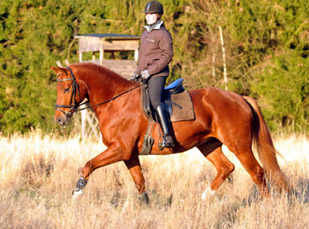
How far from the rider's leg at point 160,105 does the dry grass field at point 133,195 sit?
2.63 ft

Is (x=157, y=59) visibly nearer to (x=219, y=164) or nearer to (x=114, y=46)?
(x=219, y=164)

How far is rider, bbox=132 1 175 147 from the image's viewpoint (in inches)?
278

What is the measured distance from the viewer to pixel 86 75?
7.23 m

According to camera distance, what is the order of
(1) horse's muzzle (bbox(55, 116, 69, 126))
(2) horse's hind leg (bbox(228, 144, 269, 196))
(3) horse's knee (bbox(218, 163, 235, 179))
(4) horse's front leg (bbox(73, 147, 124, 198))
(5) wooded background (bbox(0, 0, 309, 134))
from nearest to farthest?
(4) horse's front leg (bbox(73, 147, 124, 198)) → (1) horse's muzzle (bbox(55, 116, 69, 126)) → (2) horse's hind leg (bbox(228, 144, 269, 196)) → (3) horse's knee (bbox(218, 163, 235, 179)) → (5) wooded background (bbox(0, 0, 309, 134))

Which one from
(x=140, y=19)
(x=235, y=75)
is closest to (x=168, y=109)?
(x=235, y=75)

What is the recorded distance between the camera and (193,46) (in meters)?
23.8

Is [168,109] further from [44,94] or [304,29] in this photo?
[44,94]

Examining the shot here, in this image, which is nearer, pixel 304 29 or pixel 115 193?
pixel 115 193

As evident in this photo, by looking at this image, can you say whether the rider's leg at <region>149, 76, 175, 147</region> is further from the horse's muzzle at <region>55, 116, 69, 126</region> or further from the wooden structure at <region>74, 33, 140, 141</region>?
the wooden structure at <region>74, 33, 140, 141</region>

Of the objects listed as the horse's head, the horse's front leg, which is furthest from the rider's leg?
the horse's head

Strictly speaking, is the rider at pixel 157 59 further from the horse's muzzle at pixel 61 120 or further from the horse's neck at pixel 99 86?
the horse's muzzle at pixel 61 120

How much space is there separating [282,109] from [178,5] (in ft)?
22.6

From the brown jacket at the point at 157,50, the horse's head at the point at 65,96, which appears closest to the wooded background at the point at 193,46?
the horse's head at the point at 65,96

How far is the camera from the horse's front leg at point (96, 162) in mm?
6801
